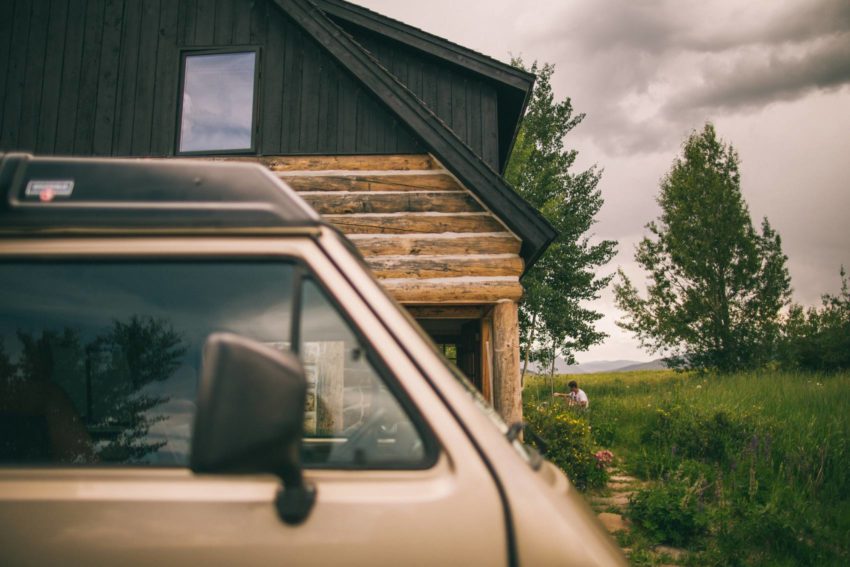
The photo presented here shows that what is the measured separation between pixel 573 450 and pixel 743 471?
2.09 metres

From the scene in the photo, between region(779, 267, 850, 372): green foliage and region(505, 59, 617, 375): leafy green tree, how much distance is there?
755 cm

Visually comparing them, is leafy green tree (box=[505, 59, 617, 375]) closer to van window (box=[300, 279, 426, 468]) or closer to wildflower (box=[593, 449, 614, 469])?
wildflower (box=[593, 449, 614, 469])

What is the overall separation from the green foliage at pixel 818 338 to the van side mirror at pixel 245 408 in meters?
23.4

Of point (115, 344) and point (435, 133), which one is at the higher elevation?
point (435, 133)

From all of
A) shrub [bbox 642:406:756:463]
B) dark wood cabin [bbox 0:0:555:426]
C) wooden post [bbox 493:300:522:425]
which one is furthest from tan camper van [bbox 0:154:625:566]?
shrub [bbox 642:406:756:463]

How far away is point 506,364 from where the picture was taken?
18.8 feet

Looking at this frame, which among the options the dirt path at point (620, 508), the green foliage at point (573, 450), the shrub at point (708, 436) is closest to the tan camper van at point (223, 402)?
the dirt path at point (620, 508)

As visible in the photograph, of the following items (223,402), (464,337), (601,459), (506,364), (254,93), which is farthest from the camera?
(464,337)

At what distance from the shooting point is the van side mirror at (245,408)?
0.85 metres

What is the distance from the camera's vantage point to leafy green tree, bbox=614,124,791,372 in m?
20.3

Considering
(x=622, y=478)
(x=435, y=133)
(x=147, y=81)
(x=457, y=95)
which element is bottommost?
(x=622, y=478)

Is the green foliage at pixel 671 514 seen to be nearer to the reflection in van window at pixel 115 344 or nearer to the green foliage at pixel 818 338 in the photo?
the reflection in van window at pixel 115 344

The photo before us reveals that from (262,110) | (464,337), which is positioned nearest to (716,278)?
(464,337)

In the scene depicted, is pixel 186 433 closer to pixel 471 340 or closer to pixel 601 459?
pixel 601 459
